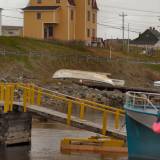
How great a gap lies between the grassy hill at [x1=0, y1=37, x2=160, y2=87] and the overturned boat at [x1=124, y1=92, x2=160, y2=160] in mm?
44902

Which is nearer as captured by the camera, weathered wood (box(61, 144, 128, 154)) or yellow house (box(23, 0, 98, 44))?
weathered wood (box(61, 144, 128, 154))

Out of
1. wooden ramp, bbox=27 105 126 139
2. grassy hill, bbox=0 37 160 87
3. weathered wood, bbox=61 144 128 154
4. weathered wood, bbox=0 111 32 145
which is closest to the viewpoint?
wooden ramp, bbox=27 105 126 139

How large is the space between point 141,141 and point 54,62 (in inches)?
2385

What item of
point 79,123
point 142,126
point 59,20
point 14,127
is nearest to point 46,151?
point 14,127

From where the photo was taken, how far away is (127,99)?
29250mm

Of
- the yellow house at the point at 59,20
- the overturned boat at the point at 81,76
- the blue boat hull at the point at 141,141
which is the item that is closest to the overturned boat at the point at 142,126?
the blue boat hull at the point at 141,141

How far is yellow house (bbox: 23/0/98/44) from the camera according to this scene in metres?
106

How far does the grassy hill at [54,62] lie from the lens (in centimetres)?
8000

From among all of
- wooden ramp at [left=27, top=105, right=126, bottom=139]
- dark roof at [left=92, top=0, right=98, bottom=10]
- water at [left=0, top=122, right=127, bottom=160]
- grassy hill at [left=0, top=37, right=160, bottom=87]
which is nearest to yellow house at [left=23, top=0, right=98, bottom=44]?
dark roof at [left=92, top=0, right=98, bottom=10]

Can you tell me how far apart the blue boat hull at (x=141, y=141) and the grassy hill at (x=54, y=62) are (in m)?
44.9

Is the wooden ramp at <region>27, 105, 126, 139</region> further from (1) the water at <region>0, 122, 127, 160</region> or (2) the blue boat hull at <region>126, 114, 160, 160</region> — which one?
(2) the blue boat hull at <region>126, 114, 160, 160</region>

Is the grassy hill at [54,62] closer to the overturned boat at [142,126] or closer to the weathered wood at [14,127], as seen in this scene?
the weathered wood at [14,127]

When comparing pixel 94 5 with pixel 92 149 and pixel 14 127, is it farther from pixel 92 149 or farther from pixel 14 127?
pixel 92 149

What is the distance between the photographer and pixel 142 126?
1132 inches
